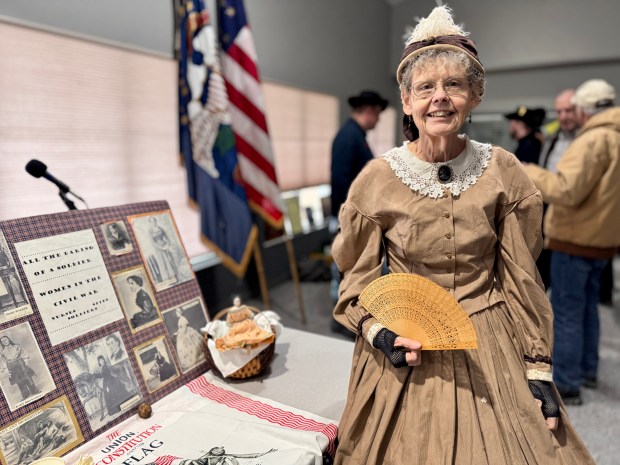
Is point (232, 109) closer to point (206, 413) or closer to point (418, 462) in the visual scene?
point (206, 413)

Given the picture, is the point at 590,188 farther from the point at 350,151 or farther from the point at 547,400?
the point at 547,400

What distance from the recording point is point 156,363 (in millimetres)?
1248

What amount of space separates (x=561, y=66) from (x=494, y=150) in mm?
5221

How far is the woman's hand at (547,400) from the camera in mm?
943

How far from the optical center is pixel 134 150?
254cm

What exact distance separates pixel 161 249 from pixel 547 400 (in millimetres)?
1114

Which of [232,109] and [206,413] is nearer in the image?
[206,413]

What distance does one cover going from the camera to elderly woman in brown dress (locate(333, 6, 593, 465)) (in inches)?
36.3

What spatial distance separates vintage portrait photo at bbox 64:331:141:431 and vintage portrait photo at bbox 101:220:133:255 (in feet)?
0.77

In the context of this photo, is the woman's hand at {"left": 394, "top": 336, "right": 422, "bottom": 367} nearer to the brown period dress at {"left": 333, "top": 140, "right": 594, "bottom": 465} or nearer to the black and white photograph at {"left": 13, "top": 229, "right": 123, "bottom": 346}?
the brown period dress at {"left": 333, "top": 140, "right": 594, "bottom": 465}

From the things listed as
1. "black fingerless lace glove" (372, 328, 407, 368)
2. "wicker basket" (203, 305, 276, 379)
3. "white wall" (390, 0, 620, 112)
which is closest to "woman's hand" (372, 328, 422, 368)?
"black fingerless lace glove" (372, 328, 407, 368)

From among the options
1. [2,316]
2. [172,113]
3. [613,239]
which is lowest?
[613,239]

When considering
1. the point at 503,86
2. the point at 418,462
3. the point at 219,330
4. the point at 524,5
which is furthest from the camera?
the point at 503,86

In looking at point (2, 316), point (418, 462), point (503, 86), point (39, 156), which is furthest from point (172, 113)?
point (503, 86)
